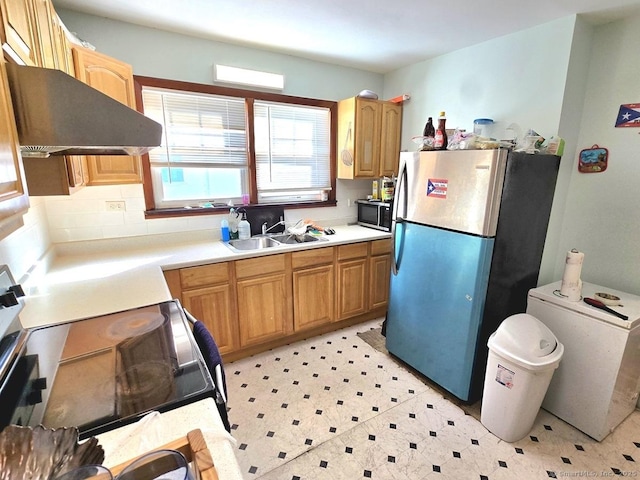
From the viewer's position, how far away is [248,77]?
2.70 metres

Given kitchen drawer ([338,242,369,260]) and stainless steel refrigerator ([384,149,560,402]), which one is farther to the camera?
kitchen drawer ([338,242,369,260])

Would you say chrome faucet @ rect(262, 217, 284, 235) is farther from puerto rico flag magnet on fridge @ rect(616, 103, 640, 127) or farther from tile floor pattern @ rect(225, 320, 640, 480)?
puerto rico flag magnet on fridge @ rect(616, 103, 640, 127)

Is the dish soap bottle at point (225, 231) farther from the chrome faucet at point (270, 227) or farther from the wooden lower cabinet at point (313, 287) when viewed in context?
the wooden lower cabinet at point (313, 287)

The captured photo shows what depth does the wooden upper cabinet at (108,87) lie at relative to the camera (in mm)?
1811

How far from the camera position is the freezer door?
1.77 metres

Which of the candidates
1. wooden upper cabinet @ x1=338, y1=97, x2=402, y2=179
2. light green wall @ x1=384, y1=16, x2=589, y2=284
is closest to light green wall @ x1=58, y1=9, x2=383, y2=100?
wooden upper cabinet @ x1=338, y1=97, x2=402, y2=179

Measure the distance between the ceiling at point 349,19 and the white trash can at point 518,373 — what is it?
6.33ft

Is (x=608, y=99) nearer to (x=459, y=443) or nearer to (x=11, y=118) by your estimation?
(x=459, y=443)

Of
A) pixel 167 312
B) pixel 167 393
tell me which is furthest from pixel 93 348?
pixel 167 393

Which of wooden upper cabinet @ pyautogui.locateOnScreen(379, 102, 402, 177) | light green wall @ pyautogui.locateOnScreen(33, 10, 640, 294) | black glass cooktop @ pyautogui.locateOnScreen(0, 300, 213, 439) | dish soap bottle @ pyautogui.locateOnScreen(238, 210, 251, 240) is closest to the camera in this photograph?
black glass cooktop @ pyautogui.locateOnScreen(0, 300, 213, 439)

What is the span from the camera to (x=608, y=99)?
2.07m

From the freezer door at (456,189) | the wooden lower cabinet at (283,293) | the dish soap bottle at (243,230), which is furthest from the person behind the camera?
the dish soap bottle at (243,230)

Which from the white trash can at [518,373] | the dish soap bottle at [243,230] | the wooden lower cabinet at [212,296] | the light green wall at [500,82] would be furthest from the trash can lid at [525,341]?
the dish soap bottle at [243,230]

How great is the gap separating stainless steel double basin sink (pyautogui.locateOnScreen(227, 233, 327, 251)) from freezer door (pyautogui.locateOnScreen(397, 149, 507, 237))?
96 centimetres
